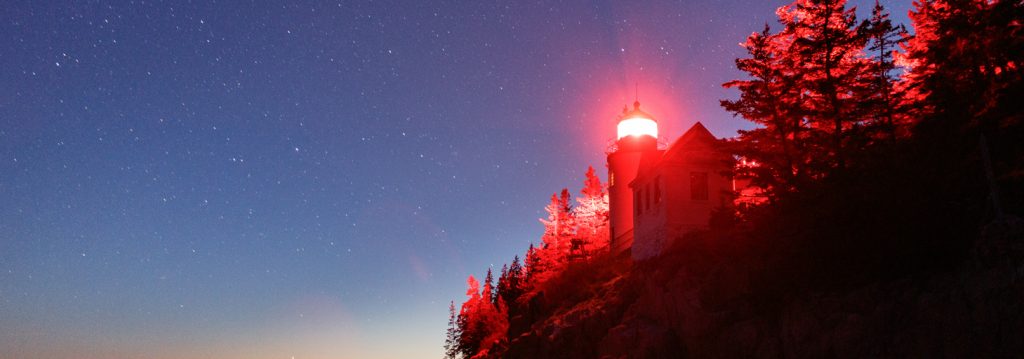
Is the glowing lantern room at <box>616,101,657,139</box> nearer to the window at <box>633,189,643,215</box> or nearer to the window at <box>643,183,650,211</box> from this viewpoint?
the window at <box>633,189,643,215</box>

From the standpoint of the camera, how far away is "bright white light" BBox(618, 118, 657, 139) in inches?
1663

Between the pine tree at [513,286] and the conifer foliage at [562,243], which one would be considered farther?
the pine tree at [513,286]

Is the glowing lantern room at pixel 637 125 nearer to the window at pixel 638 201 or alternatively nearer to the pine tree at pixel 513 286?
the window at pixel 638 201

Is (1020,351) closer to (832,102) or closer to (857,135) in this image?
(857,135)

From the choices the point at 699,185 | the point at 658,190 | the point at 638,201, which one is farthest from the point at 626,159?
the point at 699,185

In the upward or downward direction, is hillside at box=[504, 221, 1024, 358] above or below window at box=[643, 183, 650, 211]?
below

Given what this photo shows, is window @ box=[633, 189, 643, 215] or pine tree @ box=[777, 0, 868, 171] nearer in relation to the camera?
pine tree @ box=[777, 0, 868, 171]

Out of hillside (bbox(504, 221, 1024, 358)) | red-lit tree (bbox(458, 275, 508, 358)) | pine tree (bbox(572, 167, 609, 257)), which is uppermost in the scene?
pine tree (bbox(572, 167, 609, 257))

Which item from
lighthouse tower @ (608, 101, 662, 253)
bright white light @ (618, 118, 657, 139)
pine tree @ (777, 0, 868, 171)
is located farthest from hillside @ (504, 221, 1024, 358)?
bright white light @ (618, 118, 657, 139)

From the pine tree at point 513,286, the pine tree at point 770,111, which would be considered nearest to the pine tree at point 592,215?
Answer: the pine tree at point 513,286

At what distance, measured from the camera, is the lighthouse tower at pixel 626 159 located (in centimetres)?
4088

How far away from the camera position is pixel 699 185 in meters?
29.9

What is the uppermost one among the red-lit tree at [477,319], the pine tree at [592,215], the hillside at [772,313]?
the pine tree at [592,215]

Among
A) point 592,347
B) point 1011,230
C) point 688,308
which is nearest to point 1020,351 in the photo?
point 1011,230
